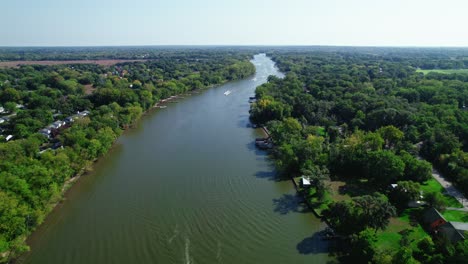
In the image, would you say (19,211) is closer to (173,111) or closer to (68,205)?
(68,205)

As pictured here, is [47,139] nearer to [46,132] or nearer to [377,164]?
[46,132]

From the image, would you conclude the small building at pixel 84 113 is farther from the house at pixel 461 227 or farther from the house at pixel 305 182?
the house at pixel 461 227

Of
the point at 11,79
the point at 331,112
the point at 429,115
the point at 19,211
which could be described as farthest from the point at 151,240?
the point at 11,79

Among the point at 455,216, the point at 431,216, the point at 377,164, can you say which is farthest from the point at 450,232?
the point at 377,164

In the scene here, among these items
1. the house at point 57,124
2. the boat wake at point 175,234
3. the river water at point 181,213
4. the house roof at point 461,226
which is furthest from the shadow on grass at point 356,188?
the house at point 57,124

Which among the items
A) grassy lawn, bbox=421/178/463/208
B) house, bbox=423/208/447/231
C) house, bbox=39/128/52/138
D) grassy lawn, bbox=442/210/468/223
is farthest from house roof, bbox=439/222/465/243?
house, bbox=39/128/52/138

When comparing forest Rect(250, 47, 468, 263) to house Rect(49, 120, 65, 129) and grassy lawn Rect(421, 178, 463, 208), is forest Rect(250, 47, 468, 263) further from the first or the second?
house Rect(49, 120, 65, 129)

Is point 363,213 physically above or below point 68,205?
above
